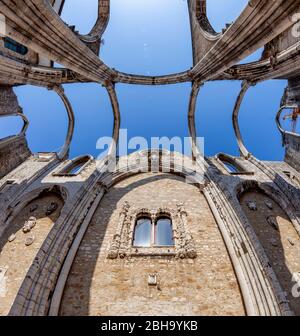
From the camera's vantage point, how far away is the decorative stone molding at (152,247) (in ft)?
24.7

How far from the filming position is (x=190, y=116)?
1396cm

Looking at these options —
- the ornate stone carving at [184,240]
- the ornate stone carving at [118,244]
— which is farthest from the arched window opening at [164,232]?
the ornate stone carving at [118,244]

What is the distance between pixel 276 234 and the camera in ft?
26.8

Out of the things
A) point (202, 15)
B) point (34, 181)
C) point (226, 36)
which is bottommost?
point (34, 181)

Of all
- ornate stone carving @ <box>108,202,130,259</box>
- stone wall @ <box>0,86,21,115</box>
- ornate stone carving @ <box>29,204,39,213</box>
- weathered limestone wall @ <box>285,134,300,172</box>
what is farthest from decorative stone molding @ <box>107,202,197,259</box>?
stone wall @ <box>0,86,21,115</box>

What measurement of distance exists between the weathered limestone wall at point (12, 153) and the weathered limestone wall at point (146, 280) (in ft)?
17.8

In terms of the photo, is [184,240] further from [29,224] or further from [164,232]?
[29,224]

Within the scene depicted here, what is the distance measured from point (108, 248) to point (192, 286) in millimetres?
2751

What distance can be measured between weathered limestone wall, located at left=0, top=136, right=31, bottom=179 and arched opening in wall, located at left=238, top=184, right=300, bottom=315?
10232 mm

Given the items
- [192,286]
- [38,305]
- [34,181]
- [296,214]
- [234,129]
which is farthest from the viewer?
[234,129]

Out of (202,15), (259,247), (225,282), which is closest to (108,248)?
(225,282)

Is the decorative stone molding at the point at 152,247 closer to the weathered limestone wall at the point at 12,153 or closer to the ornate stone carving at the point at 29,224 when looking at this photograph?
the ornate stone carving at the point at 29,224

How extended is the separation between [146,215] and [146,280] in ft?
9.45
